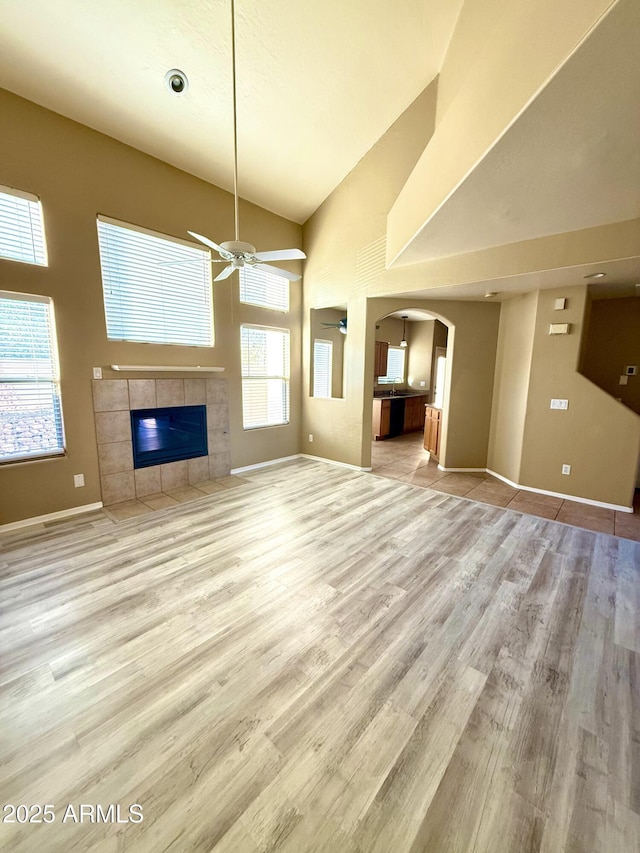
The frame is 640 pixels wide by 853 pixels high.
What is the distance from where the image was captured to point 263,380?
17.9 feet

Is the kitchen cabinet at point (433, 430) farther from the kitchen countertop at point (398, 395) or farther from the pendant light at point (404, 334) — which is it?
the pendant light at point (404, 334)

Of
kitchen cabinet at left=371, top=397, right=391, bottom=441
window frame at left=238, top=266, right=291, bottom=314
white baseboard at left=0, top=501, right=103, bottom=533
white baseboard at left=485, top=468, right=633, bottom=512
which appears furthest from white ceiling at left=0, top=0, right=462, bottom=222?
white baseboard at left=485, top=468, right=633, bottom=512

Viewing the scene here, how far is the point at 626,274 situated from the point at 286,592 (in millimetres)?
4498

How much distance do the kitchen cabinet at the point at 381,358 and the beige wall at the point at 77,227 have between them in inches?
160

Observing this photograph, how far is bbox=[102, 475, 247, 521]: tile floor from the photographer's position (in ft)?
12.3

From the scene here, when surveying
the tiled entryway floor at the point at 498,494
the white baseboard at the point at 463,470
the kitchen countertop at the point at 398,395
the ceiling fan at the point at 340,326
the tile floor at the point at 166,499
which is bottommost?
the tile floor at the point at 166,499

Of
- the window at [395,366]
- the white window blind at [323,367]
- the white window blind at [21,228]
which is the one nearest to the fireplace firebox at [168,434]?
the white window blind at [21,228]

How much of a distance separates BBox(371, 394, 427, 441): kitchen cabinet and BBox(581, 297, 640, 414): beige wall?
11.7 feet

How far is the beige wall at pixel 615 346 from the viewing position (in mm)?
4484

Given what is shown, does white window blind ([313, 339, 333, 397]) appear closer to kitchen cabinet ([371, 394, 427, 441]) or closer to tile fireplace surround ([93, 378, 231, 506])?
kitchen cabinet ([371, 394, 427, 441])

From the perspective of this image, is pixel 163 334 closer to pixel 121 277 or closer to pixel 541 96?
pixel 121 277

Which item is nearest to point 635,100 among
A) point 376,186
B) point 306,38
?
point 306,38

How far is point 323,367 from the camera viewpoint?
675cm

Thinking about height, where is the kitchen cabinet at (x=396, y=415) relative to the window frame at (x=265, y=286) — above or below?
below
